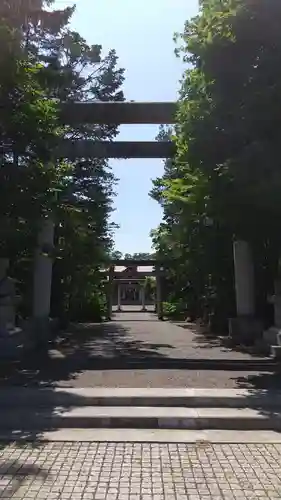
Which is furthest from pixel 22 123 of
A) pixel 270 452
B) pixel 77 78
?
pixel 77 78

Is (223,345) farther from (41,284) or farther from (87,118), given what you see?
(87,118)

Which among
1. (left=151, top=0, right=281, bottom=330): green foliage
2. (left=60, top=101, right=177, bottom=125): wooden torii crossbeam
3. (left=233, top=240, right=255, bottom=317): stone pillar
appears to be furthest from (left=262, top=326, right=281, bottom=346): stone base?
(left=60, top=101, right=177, bottom=125): wooden torii crossbeam

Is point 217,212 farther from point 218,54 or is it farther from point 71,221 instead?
point 71,221

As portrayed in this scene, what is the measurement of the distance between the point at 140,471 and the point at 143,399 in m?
2.79

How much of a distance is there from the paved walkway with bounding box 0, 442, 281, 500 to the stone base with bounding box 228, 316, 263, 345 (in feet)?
32.7

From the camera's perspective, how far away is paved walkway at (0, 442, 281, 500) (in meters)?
5.09

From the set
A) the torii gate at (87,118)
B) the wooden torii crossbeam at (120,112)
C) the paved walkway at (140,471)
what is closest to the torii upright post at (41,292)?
the torii gate at (87,118)

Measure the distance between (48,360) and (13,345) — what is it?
2.71 ft

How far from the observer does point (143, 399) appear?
8500 millimetres

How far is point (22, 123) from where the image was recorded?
10.1 metres

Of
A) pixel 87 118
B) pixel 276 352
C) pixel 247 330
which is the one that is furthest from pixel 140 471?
pixel 87 118

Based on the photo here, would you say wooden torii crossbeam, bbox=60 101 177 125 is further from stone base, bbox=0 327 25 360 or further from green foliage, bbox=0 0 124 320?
stone base, bbox=0 327 25 360

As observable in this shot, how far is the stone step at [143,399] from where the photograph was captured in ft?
27.7

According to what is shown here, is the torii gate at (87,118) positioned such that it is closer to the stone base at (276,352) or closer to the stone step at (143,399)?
the stone base at (276,352)
